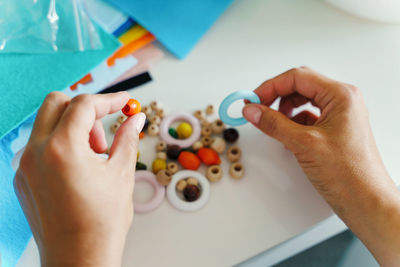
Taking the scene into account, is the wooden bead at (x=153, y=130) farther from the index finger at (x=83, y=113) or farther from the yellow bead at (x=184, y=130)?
the index finger at (x=83, y=113)

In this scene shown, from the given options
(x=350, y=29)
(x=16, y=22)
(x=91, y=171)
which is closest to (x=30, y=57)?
(x=16, y=22)

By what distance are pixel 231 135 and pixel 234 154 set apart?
0.12 ft

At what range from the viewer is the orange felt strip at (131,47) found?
0.78 m

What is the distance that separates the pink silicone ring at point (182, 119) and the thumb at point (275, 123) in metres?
0.11

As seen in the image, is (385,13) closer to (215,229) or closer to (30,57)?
(215,229)

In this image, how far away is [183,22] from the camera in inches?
33.4

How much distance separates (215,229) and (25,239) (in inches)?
12.0

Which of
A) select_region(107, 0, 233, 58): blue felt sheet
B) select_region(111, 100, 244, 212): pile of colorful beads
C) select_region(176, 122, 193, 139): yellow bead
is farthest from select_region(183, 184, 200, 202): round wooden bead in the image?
select_region(107, 0, 233, 58): blue felt sheet

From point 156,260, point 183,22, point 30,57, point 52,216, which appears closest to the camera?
point 52,216

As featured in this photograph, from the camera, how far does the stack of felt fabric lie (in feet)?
1.95

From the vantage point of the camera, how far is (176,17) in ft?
2.80

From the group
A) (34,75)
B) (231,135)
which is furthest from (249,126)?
(34,75)

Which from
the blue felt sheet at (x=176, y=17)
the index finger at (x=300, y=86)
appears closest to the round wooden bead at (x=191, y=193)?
the index finger at (x=300, y=86)

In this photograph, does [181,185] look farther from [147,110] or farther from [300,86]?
[300,86]
